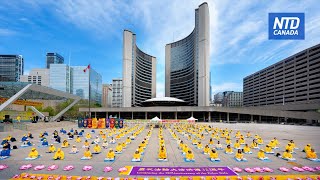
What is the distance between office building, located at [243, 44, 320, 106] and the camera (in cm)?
9188

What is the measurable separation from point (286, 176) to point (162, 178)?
270 inches

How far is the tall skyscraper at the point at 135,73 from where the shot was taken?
124 meters

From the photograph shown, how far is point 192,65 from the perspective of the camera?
12681 centimetres

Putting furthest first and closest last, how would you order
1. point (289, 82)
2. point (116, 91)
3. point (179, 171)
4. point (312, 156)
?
1. point (116, 91)
2. point (289, 82)
3. point (312, 156)
4. point (179, 171)

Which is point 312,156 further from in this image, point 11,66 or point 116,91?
point 11,66

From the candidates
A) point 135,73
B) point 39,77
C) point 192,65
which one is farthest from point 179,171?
point 39,77

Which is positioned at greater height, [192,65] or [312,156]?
[192,65]

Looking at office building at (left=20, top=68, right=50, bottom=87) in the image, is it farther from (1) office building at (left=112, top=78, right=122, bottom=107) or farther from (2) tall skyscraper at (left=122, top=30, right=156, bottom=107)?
(2) tall skyscraper at (left=122, top=30, right=156, bottom=107)

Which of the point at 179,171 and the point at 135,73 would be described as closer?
the point at 179,171

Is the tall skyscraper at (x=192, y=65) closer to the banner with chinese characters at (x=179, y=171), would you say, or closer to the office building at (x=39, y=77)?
the banner with chinese characters at (x=179, y=171)

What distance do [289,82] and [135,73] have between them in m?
89.1

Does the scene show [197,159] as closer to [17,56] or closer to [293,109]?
[293,109]

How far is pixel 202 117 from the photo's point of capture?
8550 cm

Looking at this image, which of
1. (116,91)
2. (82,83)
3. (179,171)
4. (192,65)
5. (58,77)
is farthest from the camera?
(116,91)
